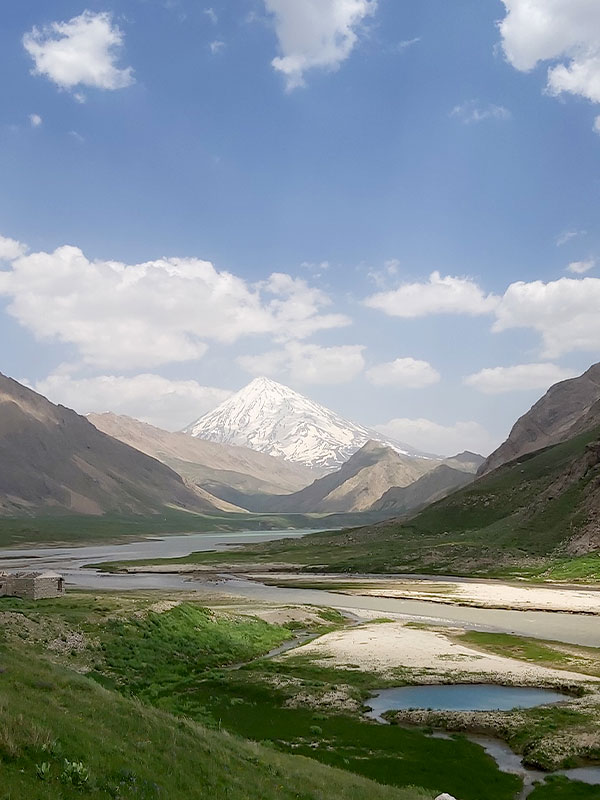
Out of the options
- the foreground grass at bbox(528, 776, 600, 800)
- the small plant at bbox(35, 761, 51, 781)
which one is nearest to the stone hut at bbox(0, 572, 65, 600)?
the foreground grass at bbox(528, 776, 600, 800)

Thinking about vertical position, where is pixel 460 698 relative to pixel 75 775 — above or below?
below

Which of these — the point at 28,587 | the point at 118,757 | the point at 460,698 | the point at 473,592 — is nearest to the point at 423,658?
the point at 460,698

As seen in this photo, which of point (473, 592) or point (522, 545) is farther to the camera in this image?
point (522, 545)

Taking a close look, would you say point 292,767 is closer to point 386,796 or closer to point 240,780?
point 386,796

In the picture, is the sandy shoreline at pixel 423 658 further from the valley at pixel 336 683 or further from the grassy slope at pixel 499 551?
the grassy slope at pixel 499 551

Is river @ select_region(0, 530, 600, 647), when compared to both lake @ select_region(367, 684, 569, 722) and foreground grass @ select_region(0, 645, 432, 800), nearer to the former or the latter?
lake @ select_region(367, 684, 569, 722)

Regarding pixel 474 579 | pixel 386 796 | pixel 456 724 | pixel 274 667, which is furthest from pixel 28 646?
pixel 474 579

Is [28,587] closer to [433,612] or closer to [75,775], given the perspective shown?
[433,612]

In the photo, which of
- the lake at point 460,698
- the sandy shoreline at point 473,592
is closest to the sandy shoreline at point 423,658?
the lake at point 460,698

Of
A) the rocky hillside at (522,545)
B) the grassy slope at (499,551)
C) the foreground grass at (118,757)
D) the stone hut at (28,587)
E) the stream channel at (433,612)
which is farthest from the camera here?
the rocky hillside at (522,545)
